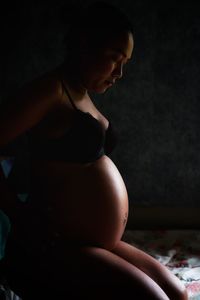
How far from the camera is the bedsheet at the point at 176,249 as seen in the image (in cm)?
137

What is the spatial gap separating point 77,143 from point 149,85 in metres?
1.00

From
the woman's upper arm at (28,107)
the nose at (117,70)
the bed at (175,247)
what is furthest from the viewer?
the bed at (175,247)

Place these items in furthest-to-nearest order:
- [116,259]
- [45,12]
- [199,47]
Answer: [199,47] → [45,12] → [116,259]

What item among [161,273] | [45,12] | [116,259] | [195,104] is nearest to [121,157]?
[195,104]

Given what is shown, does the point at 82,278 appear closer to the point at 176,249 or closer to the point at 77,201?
the point at 77,201

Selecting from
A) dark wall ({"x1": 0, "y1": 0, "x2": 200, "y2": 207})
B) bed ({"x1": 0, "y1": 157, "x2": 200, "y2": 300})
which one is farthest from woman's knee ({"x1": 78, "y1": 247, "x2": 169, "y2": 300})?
dark wall ({"x1": 0, "y1": 0, "x2": 200, "y2": 207})

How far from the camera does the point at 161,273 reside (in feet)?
3.32

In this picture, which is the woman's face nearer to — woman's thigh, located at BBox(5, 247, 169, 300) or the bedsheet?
woman's thigh, located at BBox(5, 247, 169, 300)

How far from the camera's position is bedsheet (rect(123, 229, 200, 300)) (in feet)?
4.49

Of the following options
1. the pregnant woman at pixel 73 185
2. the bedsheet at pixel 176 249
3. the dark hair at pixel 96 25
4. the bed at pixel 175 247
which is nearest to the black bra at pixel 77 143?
the pregnant woman at pixel 73 185

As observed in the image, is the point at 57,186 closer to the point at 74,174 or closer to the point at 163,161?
the point at 74,174

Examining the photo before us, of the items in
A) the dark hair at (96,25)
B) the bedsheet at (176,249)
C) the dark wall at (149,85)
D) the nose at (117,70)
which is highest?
the dark hair at (96,25)

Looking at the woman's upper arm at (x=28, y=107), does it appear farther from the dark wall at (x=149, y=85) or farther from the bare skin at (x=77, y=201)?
the dark wall at (x=149, y=85)

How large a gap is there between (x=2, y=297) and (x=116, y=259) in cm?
30
